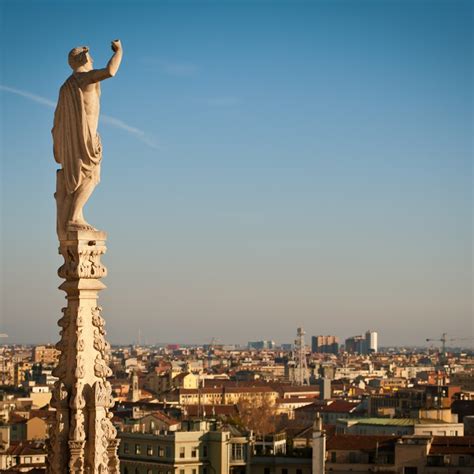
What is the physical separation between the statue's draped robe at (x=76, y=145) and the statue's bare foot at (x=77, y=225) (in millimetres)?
99

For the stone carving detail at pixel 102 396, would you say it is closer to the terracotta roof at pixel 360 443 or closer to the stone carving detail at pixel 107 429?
the stone carving detail at pixel 107 429

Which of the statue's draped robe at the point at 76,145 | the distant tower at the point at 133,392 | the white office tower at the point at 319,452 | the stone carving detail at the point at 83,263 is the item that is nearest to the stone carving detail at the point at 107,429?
the stone carving detail at the point at 83,263

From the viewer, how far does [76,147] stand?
5.11 meters

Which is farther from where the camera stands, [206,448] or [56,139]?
[206,448]

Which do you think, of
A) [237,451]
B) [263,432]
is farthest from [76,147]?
[263,432]

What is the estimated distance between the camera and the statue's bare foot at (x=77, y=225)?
16.6 ft

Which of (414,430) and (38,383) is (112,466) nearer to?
(414,430)

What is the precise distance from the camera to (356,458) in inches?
1986

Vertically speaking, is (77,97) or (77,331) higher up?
(77,97)

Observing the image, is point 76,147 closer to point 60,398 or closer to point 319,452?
point 60,398

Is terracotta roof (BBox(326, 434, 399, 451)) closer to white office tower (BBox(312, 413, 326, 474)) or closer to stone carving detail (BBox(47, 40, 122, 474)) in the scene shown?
white office tower (BBox(312, 413, 326, 474))

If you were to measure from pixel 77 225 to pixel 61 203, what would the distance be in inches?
4.6

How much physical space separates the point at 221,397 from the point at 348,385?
61.2 feet

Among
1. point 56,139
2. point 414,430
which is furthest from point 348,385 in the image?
point 56,139
